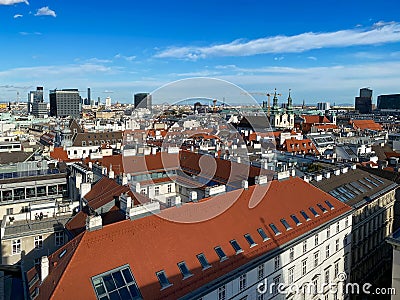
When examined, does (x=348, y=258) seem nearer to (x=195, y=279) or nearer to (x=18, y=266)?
(x=195, y=279)

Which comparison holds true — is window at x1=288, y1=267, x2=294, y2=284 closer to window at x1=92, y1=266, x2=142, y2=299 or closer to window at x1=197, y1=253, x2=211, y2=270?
window at x1=197, y1=253, x2=211, y2=270

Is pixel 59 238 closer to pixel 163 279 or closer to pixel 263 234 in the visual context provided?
pixel 163 279

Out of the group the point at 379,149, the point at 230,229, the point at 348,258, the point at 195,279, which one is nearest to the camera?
the point at 195,279

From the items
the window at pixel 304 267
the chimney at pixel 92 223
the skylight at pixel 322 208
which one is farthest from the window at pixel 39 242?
the skylight at pixel 322 208

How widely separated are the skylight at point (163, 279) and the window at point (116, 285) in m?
1.34

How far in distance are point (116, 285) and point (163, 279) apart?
246 centimetres

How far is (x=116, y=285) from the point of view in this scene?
1772 centimetres

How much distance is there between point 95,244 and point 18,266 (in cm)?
946

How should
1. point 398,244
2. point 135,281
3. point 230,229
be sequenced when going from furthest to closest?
point 230,229
point 398,244
point 135,281

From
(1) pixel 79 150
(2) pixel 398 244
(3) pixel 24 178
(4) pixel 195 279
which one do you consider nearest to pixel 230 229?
(4) pixel 195 279

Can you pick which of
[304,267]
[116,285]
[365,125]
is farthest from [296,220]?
[365,125]

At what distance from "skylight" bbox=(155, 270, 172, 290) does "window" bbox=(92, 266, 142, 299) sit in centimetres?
134

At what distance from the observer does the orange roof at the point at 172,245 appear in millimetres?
17875

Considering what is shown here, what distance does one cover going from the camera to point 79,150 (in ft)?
216
